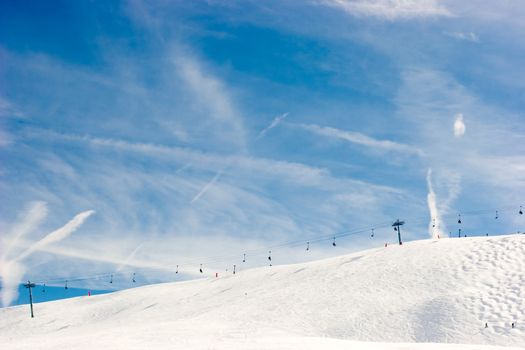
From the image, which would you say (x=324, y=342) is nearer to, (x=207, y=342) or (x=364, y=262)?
(x=207, y=342)

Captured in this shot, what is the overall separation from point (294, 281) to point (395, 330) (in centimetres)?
2045

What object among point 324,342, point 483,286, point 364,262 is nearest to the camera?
point 324,342

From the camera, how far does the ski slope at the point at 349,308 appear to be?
109 ft

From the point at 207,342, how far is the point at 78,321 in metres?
40.5

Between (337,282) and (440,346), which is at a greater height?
(337,282)

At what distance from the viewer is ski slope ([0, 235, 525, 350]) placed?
33.3 meters

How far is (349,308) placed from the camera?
42.6m

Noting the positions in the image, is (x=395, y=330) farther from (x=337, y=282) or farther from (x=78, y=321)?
(x=78, y=321)

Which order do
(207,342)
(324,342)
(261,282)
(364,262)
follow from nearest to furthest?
(324,342) → (207,342) → (364,262) → (261,282)

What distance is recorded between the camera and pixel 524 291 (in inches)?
1516

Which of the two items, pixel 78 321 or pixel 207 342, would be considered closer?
pixel 207 342

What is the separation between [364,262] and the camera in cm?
5606

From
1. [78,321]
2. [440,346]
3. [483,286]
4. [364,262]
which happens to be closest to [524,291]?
[483,286]

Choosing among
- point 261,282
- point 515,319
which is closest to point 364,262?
point 261,282
